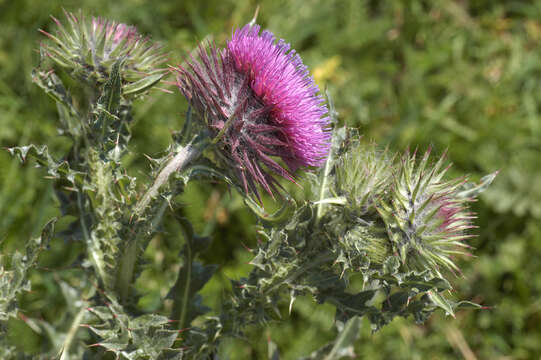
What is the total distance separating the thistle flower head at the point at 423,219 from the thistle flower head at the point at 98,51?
4.73 feet

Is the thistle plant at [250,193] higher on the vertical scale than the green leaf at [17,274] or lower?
higher

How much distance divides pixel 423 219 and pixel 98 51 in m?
1.91

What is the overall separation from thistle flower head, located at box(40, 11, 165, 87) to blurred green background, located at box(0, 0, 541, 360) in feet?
4.06

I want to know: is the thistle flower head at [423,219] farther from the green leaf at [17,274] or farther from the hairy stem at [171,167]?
the green leaf at [17,274]

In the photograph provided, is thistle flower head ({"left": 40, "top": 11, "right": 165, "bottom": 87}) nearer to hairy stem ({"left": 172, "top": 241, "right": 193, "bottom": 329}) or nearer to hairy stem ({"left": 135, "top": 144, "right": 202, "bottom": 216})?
hairy stem ({"left": 135, "top": 144, "right": 202, "bottom": 216})

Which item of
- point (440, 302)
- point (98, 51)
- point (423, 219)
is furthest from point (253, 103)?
point (440, 302)

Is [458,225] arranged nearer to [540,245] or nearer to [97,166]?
[97,166]

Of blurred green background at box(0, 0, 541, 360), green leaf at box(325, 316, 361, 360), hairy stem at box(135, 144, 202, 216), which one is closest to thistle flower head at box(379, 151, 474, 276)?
green leaf at box(325, 316, 361, 360)

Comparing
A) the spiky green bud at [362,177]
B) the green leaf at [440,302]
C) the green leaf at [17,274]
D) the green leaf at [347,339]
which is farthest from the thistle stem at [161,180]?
the green leaf at [440,302]

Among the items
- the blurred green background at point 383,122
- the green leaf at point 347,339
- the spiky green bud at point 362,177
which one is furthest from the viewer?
the blurred green background at point 383,122

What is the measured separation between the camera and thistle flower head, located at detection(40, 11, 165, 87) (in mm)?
2564

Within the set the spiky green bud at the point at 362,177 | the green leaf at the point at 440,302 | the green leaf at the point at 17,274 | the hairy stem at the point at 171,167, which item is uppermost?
the spiky green bud at the point at 362,177

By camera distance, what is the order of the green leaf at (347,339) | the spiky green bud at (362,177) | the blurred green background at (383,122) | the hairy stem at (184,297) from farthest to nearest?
the blurred green background at (383,122) < the hairy stem at (184,297) < the green leaf at (347,339) < the spiky green bud at (362,177)

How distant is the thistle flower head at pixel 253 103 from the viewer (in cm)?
237
